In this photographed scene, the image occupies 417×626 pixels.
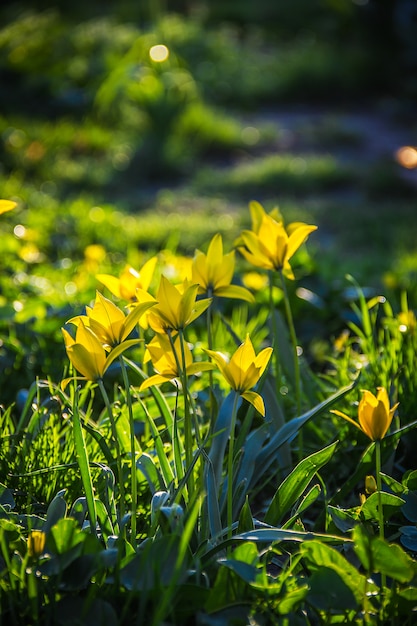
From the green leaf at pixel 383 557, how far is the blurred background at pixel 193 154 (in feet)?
3.61

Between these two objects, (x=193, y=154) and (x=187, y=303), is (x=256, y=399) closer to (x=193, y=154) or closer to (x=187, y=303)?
(x=187, y=303)

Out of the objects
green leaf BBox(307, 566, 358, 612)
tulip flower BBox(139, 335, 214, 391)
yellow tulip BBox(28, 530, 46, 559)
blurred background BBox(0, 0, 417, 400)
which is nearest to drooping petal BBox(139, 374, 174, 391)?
tulip flower BBox(139, 335, 214, 391)

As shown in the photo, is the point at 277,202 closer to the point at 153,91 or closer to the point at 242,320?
the point at 153,91

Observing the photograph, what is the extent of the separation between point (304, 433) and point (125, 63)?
4.41 metres

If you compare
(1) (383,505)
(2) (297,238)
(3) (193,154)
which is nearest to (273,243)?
(2) (297,238)

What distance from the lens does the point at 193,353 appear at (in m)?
1.91

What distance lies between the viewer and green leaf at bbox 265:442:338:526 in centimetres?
118

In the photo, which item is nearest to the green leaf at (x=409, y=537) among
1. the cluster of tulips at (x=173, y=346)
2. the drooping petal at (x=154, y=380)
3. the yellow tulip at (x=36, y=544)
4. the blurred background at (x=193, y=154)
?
the cluster of tulips at (x=173, y=346)

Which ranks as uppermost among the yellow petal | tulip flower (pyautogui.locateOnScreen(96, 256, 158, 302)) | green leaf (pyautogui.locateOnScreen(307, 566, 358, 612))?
the yellow petal

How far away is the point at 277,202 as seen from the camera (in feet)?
14.2

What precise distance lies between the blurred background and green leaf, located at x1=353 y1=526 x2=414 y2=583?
110cm

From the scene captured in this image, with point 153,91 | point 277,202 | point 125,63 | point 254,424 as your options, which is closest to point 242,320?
point 254,424

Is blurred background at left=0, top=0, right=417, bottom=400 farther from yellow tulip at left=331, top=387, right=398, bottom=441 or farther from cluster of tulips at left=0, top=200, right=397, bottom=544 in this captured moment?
yellow tulip at left=331, top=387, right=398, bottom=441

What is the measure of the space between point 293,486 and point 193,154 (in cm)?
453
